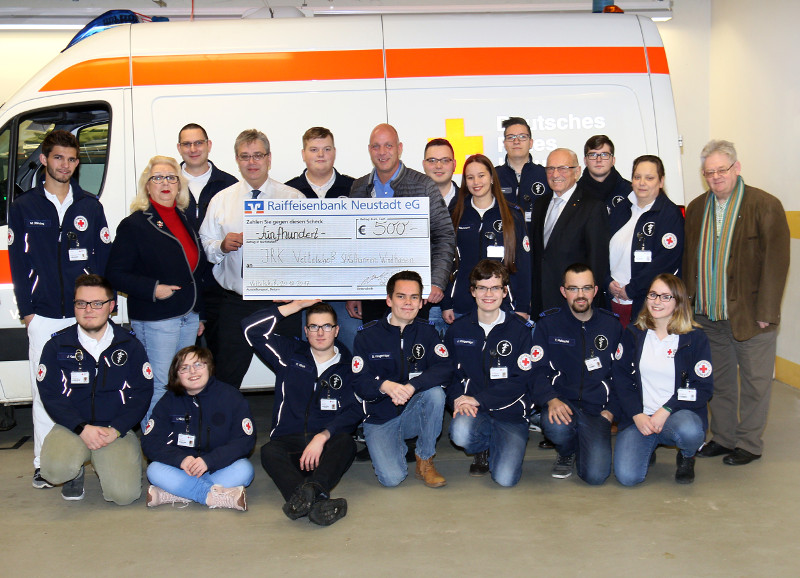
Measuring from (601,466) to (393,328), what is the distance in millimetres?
1488

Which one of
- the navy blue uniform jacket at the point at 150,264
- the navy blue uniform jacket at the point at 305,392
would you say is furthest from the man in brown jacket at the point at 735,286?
the navy blue uniform jacket at the point at 150,264

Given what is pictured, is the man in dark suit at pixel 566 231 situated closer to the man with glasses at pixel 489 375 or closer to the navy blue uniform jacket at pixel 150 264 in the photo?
the man with glasses at pixel 489 375

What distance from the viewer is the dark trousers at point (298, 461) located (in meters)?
4.29

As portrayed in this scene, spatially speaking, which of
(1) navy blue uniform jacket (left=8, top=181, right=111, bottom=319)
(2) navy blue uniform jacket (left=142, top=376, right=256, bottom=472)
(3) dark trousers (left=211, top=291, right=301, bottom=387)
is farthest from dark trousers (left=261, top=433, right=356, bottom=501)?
(1) navy blue uniform jacket (left=8, top=181, right=111, bottom=319)

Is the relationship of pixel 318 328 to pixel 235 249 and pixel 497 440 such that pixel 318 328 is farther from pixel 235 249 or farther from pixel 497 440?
pixel 497 440

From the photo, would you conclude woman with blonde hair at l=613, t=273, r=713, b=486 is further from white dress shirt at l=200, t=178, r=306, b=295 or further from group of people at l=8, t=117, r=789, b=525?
white dress shirt at l=200, t=178, r=306, b=295

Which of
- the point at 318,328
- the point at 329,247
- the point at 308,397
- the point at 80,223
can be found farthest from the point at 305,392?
the point at 80,223

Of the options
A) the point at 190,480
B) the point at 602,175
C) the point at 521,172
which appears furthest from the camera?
the point at 521,172

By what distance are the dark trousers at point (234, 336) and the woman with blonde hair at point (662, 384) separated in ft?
7.16

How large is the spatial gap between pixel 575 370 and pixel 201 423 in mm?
2289

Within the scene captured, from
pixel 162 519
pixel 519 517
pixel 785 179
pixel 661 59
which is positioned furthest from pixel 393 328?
pixel 785 179

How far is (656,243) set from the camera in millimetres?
5090

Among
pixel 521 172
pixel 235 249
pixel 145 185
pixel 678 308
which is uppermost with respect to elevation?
pixel 521 172

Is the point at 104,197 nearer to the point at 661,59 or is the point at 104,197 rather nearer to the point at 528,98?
the point at 528,98
